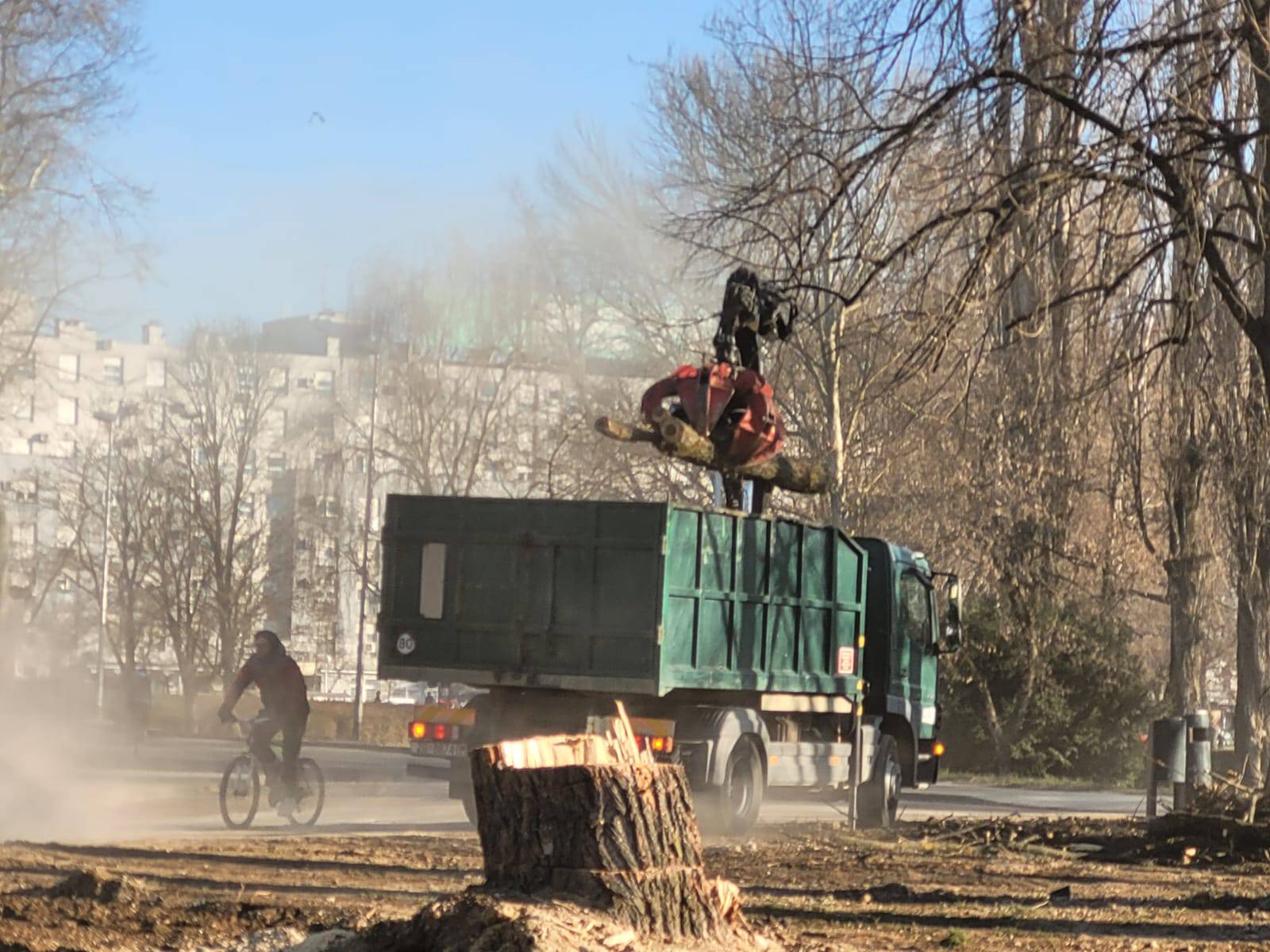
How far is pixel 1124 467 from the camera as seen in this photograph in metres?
19.8

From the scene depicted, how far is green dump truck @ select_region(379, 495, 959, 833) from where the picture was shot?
14.8m

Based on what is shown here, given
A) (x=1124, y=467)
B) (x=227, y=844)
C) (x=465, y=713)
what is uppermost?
(x=1124, y=467)

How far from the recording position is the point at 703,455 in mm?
15820

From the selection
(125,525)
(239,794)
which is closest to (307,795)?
(239,794)

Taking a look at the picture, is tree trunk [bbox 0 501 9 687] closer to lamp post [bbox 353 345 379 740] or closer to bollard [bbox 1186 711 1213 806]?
bollard [bbox 1186 711 1213 806]

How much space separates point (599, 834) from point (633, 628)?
7422mm

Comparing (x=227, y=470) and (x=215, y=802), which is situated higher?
(x=227, y=470)

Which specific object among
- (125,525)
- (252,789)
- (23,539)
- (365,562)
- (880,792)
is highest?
(23,539)

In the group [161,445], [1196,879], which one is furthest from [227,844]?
[161,445]

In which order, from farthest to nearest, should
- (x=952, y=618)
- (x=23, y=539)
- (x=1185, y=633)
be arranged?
(x=23, y=539) → (x=1185, y=633) → (x=952, y=618)

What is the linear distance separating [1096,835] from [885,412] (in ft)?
57.6

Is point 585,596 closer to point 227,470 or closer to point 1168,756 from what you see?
point 1168,756

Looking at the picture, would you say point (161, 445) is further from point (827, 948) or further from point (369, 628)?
point (827, 948)

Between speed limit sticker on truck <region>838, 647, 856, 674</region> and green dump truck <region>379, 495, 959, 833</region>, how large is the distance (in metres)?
0.02
